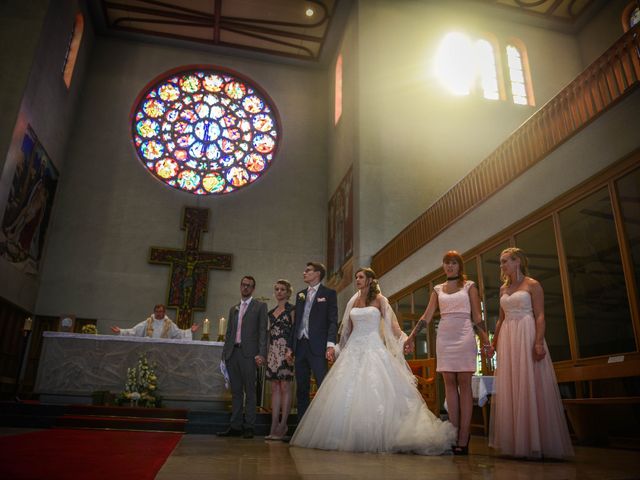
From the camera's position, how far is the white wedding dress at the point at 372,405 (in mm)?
3051

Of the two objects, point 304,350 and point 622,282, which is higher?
point 622,282

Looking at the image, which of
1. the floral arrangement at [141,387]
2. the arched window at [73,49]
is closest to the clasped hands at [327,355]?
the floral arrangement at [141,387]

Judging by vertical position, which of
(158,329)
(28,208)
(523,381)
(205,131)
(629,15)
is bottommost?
(523,381)

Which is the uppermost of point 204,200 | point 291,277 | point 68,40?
point 68,40

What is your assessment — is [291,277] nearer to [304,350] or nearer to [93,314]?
[93,314]

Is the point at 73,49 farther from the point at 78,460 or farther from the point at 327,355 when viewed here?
the point at 78,460

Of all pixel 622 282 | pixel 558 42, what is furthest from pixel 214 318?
pixel 558 42

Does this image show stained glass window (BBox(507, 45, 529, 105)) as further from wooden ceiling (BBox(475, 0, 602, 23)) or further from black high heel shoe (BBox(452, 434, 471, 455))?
black high heel shoe (BBox(452, 434, 471, 455))

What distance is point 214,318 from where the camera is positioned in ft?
37.0

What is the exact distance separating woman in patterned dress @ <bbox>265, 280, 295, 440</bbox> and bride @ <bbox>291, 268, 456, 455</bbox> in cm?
80

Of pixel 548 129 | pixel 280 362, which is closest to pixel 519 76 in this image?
pixel 548 129

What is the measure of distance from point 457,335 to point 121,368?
479cm

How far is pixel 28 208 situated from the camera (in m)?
9.59

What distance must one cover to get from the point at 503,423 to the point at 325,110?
11.6m
